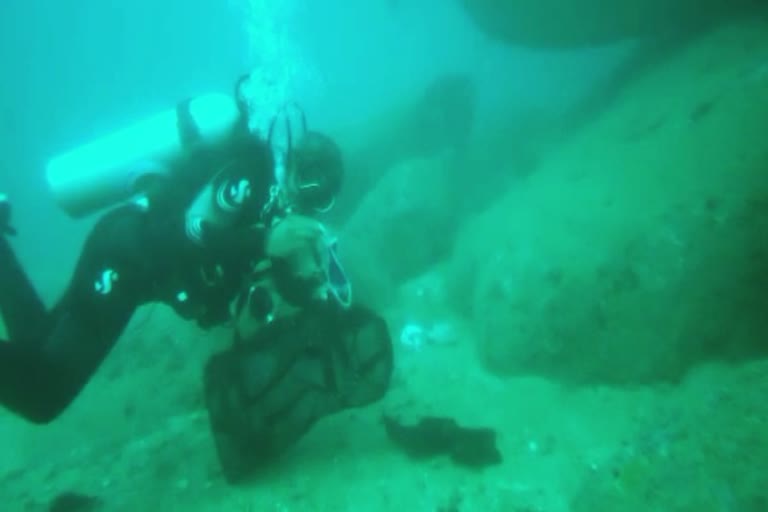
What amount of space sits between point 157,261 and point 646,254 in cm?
386

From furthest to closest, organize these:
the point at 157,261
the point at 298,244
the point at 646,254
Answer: the point at 646,254
the point at 157,261
the point at 298,244

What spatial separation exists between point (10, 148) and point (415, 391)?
152 feet

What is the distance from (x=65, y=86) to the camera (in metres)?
73.2

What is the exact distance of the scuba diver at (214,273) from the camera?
13.0 ft

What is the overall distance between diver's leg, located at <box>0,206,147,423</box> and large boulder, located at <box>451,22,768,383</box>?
3347 millimetres

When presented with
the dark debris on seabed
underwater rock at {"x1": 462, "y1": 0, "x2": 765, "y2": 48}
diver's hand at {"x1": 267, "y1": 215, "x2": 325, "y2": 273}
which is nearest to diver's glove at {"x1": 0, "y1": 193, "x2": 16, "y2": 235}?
the dark debris on seabed

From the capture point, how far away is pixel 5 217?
4.89 metres

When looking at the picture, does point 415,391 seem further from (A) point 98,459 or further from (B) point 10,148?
(B) point 10,148

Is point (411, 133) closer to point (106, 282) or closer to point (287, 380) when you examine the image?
point (287, 380)

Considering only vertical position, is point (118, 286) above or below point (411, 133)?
above

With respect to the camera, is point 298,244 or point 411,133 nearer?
point 298,244

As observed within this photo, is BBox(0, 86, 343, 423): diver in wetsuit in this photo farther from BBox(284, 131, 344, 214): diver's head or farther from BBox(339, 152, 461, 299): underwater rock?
BBox(339, 152, 461, 299): underwater rock

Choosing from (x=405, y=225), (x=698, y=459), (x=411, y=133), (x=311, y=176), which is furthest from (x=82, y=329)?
(x=411, y=133)

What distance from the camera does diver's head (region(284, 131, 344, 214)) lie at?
4676 mm
